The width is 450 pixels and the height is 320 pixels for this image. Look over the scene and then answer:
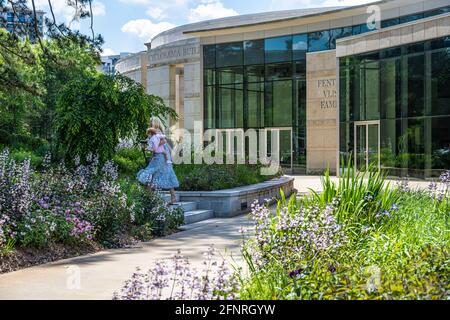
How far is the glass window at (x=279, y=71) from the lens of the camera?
106ft

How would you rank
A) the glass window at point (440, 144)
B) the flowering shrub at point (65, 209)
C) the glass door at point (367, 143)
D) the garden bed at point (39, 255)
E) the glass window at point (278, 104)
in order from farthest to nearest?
the glass window at point (278, 104) < the glass door at point (367, 143) < the glass window at point (440, 144) < the flowering shrub at point (65, 209) < the garden bed at point (39, 255)

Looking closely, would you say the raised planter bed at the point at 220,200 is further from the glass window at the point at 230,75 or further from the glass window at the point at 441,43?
the glass window at the point at 230,75

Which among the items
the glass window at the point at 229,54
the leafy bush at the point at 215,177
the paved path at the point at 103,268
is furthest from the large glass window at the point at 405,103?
the paved path at the point at 103,268

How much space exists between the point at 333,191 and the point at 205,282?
3.82 metres

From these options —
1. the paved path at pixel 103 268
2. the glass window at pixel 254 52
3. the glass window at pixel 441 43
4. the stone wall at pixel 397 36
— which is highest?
the glass window at pixel 254 52

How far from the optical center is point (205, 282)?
189 inches

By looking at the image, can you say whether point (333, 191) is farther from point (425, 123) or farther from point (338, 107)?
point (338, 107)

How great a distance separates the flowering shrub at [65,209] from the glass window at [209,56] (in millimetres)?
24716

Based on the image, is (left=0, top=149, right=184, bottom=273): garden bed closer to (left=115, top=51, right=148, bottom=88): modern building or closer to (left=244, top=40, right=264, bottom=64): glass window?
(left=244, top=40, right=264, bottom=64): glass window

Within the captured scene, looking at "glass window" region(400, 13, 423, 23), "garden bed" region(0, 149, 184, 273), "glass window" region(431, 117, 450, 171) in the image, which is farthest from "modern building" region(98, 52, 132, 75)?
"glass window" region(400, 13, 423, 23)

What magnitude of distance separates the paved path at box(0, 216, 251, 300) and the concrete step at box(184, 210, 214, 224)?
3.80ft

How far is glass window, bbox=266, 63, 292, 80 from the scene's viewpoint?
32438 mm

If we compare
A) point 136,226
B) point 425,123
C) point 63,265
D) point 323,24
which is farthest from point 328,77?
point 63,265

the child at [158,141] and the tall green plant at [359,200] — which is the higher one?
the child at [158,141]
